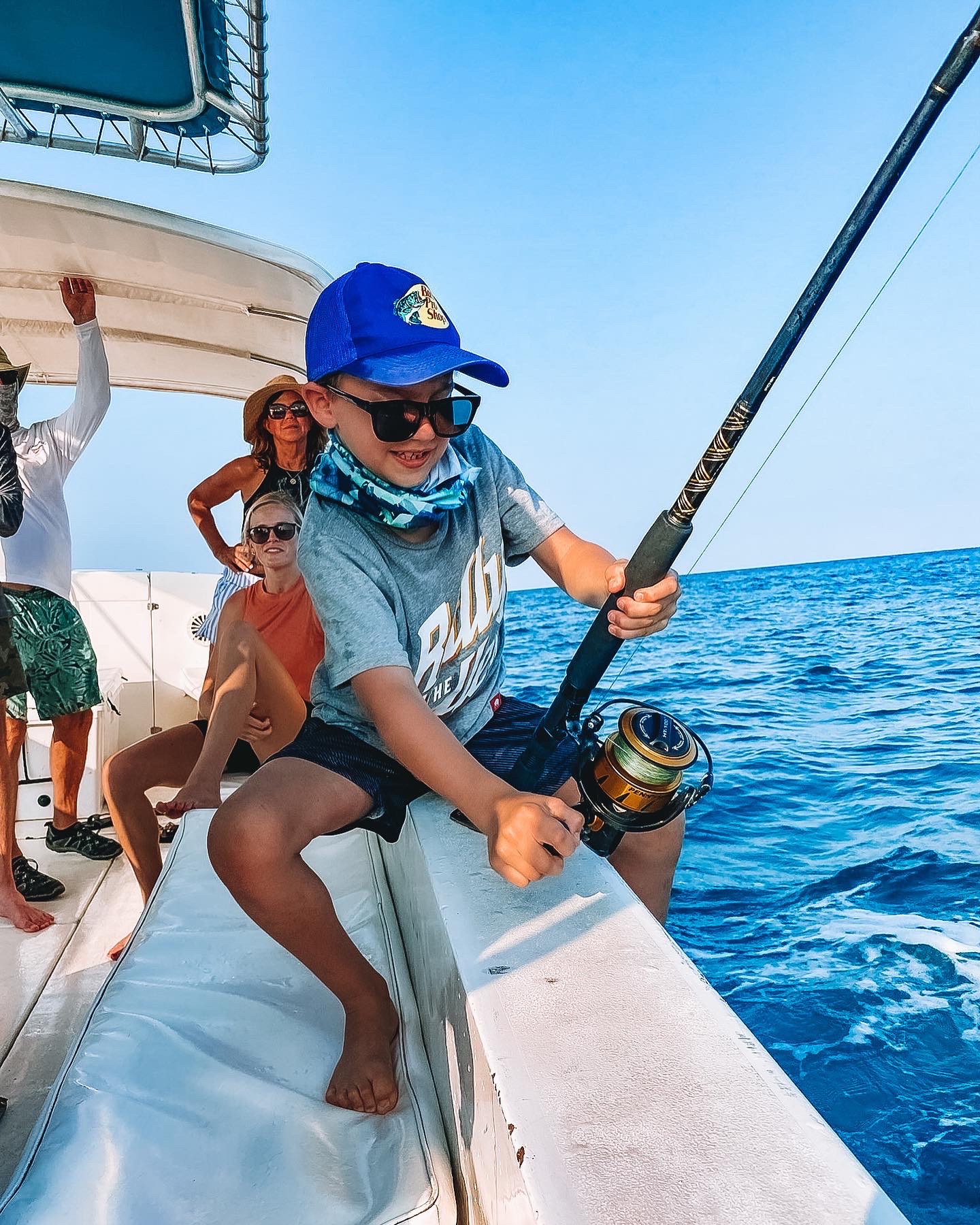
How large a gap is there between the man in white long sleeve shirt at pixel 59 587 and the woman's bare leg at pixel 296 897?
1.92 meters

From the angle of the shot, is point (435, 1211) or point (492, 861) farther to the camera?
point (492, 861)

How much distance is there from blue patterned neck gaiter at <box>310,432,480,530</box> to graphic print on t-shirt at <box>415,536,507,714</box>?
158mm

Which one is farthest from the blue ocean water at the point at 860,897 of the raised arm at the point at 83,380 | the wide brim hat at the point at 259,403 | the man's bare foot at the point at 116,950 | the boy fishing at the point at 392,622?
the raised arm at the point at 83,380

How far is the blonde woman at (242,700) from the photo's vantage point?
2.32 metres

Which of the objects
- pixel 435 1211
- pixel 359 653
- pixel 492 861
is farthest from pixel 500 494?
→ pixel 435 1211

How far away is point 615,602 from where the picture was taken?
4.85 ft

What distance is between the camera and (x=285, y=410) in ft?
10.3

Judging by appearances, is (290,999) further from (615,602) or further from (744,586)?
(744,586)

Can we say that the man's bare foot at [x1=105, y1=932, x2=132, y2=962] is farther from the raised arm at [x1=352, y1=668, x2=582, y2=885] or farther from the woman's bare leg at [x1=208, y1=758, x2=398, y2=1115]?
the raised arm at [x1=352, y1=668, x2=582, y2=885]

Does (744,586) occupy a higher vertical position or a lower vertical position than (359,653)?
lower

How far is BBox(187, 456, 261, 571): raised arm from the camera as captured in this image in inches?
131

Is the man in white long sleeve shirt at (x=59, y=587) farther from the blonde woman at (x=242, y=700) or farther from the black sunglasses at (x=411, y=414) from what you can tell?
the black sunglasses at (x=411, y=414)

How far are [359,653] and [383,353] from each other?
551mm

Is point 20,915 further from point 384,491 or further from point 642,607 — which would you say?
point 642,607
